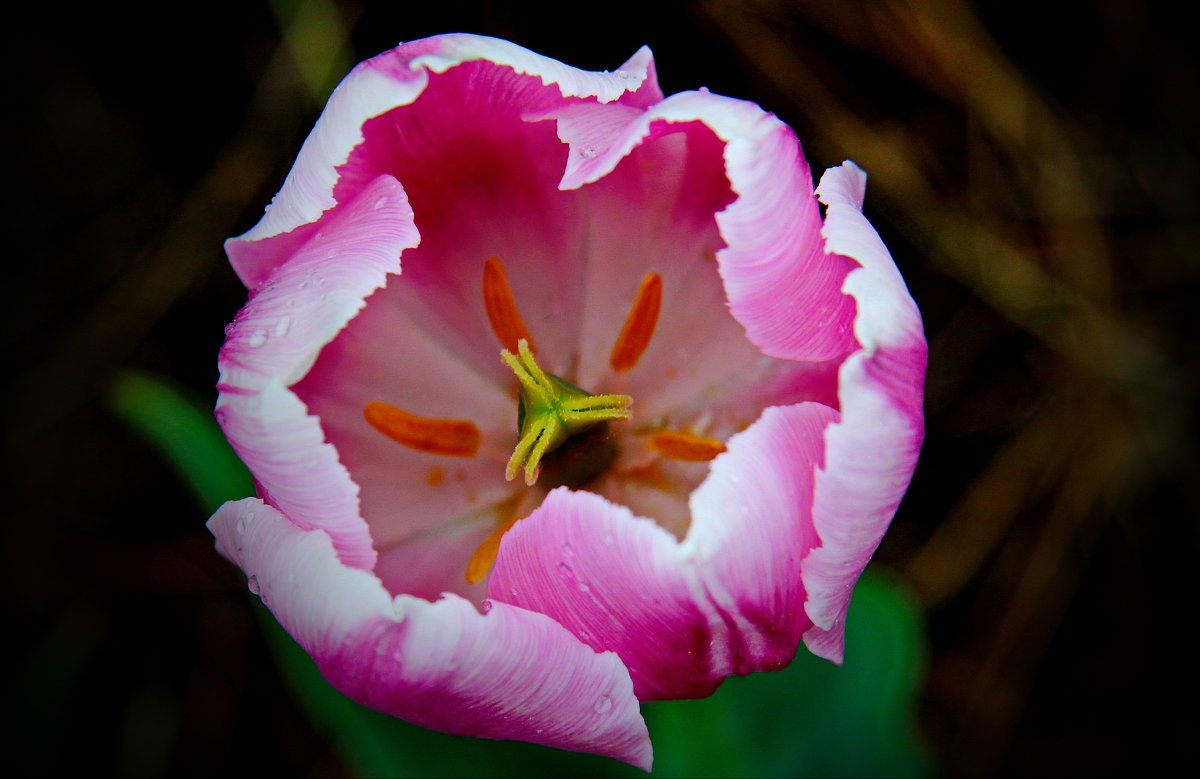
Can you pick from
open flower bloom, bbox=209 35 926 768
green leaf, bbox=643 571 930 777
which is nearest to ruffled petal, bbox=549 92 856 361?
open flower bloom, bbox=209 35 926 768

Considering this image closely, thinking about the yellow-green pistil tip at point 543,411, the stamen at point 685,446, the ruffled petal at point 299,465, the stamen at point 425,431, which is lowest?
the stamen at point 685,446

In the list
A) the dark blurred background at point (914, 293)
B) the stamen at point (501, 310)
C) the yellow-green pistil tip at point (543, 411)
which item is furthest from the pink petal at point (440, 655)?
the dark blurred background at point (914, 293)

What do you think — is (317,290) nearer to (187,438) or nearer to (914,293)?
(187,438)

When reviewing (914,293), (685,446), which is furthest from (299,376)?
(914,293)

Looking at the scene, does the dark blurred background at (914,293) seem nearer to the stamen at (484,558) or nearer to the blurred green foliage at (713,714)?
the blurred green foliage at (713,714)

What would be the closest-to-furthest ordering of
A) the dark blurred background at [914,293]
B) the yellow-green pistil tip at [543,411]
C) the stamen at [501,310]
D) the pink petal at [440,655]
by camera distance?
1. the pink petal at [440,655]
2. the yellow-green pistil tip at [543,411]
3. the stamen at [501,310]
4. the dark blurred background at [914,293]

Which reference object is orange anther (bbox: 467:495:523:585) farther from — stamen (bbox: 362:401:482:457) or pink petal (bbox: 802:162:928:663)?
pink petal (bbox: 802:162:928:663)
